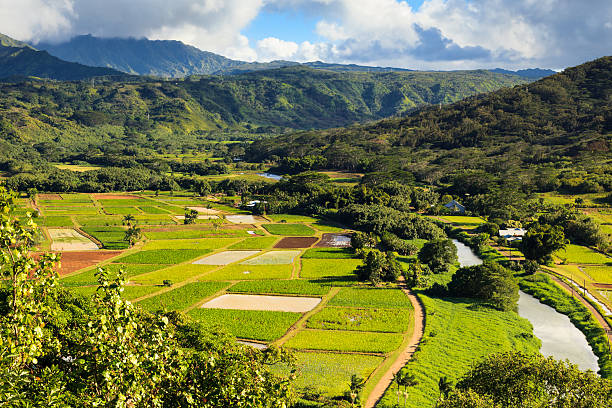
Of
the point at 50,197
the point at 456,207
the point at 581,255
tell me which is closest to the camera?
the point at 581,255

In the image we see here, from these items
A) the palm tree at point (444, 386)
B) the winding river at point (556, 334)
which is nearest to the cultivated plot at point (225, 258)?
the winding river at point (556, 334)

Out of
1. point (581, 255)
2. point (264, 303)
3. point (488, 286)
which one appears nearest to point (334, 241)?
point (264, 303)

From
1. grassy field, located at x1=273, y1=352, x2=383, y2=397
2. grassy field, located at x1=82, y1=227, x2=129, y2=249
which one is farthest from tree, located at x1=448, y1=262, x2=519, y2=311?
grassy field, located at x1=82, y1=227, x2=129, y2=249

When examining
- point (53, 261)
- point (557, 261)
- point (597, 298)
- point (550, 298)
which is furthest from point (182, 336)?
point (557, 261)

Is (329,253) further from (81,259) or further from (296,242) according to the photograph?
(81,259)

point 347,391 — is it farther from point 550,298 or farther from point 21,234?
point 550,298

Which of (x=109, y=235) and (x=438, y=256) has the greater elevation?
(x=438, y=256)
